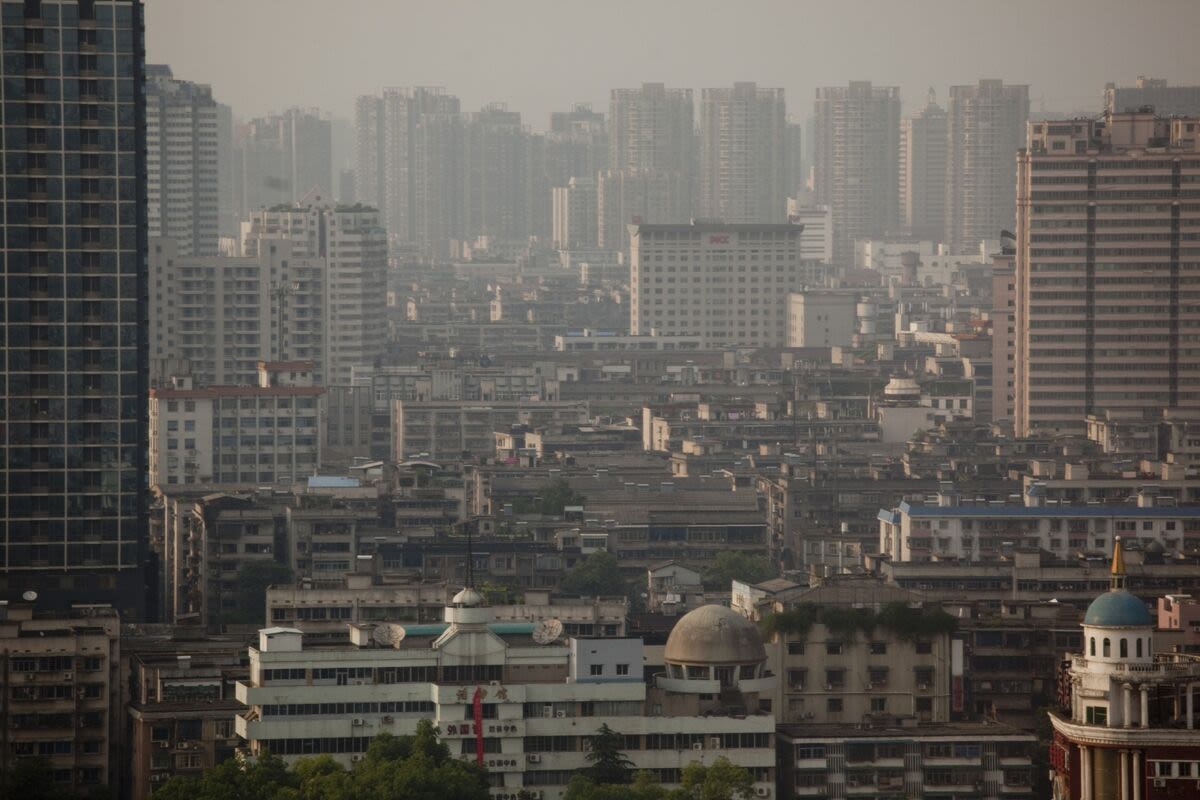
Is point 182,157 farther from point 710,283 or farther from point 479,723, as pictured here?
point 479,723

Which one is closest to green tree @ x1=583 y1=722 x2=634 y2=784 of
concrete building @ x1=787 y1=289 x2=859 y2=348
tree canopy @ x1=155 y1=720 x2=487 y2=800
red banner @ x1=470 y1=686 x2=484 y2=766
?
red banner @ x1=470 y1=686 x2=484 y2=766

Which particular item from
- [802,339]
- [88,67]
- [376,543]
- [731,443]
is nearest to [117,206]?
[88,67]

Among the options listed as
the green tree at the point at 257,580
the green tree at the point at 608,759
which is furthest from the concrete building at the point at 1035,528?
the green tree at the point at 608,759

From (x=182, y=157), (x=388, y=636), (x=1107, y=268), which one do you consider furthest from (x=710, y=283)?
(x=388, y=636)

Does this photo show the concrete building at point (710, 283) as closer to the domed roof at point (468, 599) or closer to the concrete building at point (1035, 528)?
the concrete building at point (1035, 528)

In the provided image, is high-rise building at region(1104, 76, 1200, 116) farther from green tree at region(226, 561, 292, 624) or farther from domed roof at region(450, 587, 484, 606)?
domed roof at region(450, 587, 484, 606)

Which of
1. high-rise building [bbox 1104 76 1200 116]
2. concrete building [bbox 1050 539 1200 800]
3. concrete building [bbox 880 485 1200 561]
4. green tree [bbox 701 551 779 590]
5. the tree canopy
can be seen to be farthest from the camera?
high-rise building [bbox 1104 76 1200 116]
